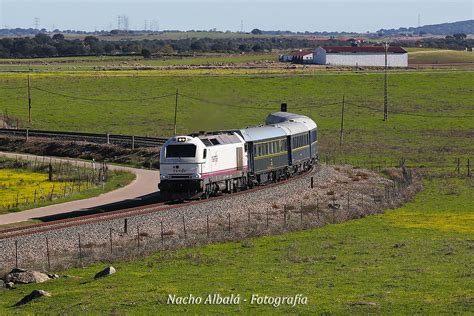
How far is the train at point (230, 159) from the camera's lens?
51.2 m

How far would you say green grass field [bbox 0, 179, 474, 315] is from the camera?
98.2 feet

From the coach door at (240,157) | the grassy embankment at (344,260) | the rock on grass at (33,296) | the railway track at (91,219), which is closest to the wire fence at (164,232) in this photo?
the railway track at (91,219)

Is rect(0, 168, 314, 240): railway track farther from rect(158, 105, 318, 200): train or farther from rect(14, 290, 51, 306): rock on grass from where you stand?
rect(14, 290, 51, 306): rock on grass

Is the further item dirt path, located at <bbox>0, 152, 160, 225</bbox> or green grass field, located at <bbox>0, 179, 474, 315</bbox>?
dirt path, located at <bbox>0, 152, 160, 225</bbox>

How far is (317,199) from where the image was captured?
5825 cm

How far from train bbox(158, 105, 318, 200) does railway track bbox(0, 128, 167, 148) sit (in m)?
20.5

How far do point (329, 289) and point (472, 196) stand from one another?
35.8 metres

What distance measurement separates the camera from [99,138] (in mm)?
91000

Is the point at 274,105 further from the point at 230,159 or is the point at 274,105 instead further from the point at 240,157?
the point at 230,159

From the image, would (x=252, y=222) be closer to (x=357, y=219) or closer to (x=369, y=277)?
(x=357, y=219)

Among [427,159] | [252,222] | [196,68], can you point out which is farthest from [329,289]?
[196,68]

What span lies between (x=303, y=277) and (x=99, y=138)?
58381mm

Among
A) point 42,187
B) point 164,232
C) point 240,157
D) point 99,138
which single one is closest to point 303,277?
point 164,232

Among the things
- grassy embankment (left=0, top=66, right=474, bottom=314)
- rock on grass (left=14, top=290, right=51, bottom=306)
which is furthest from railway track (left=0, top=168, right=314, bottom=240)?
rock on grass (left=14, top=290, right=51, bottom=306)
